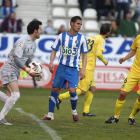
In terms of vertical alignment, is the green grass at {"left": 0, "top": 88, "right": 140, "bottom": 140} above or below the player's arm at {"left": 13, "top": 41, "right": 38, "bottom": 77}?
below

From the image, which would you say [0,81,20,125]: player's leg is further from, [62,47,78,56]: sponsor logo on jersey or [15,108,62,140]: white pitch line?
[62,47,78,56]: sponsor logo on jersey

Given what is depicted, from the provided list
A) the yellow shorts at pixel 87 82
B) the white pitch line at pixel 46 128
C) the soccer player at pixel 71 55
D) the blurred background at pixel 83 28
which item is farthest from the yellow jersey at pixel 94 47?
the blurred background at pixel 83 28

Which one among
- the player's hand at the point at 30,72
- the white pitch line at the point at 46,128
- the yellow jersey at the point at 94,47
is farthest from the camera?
the yellow jersey at the point at 94,47

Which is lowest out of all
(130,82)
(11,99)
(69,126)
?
(69,126)

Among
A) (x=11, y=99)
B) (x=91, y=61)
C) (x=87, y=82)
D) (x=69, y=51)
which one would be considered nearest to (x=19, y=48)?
(x=11, y=99)

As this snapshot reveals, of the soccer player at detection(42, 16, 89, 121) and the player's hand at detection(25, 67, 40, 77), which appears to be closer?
the player's hand at detection(25, 67, 40, 77)

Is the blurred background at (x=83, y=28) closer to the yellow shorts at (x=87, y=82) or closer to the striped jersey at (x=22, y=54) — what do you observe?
the yellow shorts at (x=87, y=82)

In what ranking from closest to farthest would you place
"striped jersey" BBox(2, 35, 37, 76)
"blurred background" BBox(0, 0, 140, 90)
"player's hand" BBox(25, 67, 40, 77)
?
Answer: 1. "player's hand" BBox(25, 67, 40, 77)
2. "striped jersey" BBox(2, 35, 37, 76)
3. "blurred background" BBox(0, 0, 140, 90)

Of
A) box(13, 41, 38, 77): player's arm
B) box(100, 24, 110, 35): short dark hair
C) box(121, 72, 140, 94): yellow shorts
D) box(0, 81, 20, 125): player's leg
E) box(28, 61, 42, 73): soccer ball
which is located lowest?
box(0, 81, 20, 125): player's leg

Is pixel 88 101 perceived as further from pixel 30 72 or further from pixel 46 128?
pixel 30 72

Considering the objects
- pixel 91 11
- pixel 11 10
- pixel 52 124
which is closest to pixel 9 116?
pixel 52 124

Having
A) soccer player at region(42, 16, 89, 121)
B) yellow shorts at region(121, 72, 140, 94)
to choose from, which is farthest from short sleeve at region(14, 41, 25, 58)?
yellow shorts at region(121, 72, 140, 94)

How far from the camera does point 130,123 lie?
9.34 m

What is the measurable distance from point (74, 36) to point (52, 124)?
1889 mm
